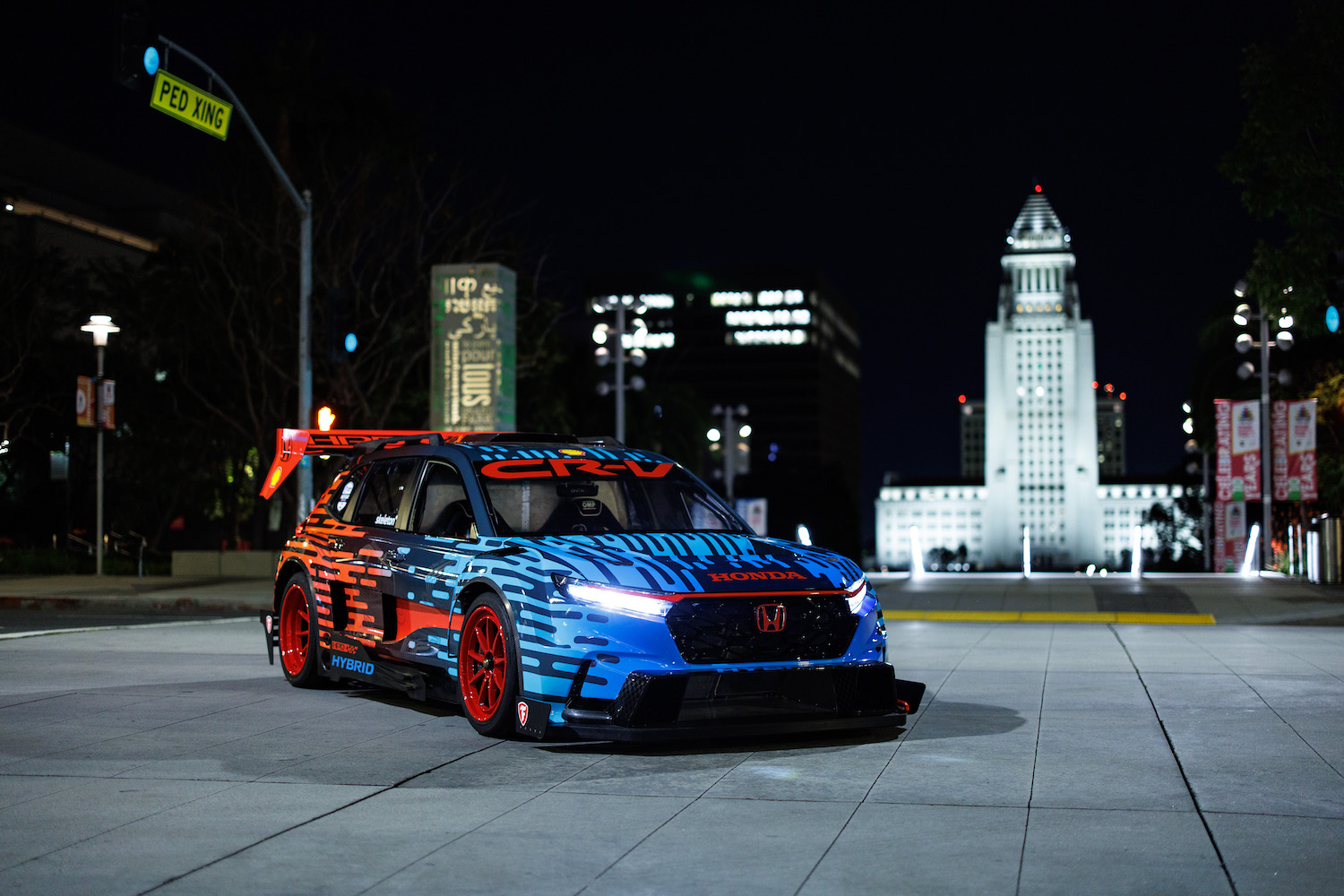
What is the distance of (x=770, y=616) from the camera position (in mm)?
7586

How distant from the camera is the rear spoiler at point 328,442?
1023cm

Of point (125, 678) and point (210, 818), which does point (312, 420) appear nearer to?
point (125, 678)

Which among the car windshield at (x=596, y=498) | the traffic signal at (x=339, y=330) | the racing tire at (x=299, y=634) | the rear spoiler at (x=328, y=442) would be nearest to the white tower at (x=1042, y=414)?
the traffic signal at (x=339, y=330)

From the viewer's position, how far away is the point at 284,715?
29.9ft

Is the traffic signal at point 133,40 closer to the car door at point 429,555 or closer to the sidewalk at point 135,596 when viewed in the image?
the car door at point 429,555

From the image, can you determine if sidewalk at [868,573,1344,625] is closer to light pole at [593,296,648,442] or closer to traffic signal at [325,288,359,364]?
traffic signal at [325,288,359,364]

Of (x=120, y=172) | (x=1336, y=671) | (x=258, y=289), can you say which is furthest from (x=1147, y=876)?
(x=120, y=172)

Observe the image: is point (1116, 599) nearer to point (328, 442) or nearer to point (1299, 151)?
point (1299, 151)

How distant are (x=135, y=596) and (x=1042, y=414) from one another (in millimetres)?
168006

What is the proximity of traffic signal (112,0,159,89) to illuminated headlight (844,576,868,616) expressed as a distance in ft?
33.4

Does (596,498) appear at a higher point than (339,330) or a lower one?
lower

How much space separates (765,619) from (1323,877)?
3.14 meters

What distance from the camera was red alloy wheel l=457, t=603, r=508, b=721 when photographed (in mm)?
7980

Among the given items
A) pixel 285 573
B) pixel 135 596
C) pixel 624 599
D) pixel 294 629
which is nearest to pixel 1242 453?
pixel 135 596
